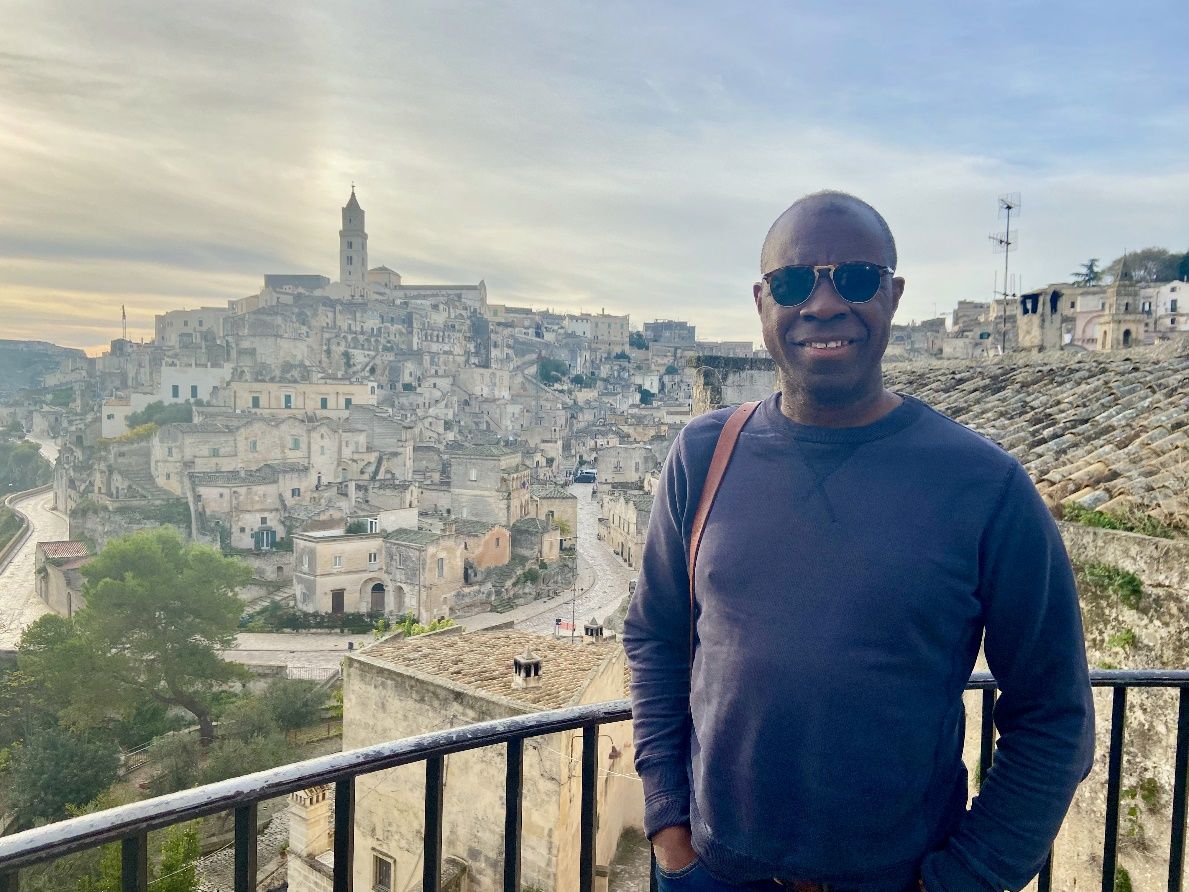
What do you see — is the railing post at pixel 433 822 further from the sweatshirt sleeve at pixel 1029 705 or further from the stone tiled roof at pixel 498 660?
the stone tiled roof at pixel 498 660

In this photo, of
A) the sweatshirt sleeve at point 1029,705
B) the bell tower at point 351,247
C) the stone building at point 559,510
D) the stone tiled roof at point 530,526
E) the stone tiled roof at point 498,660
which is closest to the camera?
the sweatshirt sleeve at point 1029,705

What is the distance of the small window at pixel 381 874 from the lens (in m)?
11.7

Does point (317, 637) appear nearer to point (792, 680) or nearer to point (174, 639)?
point (174, 639)

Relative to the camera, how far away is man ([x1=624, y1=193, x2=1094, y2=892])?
1728 mm

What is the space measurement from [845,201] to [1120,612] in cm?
390

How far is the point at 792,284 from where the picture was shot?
1.98 m

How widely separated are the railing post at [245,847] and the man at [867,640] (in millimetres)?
968

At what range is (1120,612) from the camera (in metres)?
4.64

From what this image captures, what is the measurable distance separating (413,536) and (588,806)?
3533 cm

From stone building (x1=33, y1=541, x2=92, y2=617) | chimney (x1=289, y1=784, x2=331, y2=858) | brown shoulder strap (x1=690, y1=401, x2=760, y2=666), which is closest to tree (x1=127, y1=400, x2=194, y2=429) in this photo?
stone building (x1=33, y1=541, x2=92, y2=617)

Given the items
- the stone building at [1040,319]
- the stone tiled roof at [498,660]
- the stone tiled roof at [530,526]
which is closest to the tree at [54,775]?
the stone tiled roof at [498,660]

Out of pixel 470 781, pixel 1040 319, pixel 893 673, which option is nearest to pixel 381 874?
pixel 470 781

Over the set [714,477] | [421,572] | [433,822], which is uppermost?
[714,477]

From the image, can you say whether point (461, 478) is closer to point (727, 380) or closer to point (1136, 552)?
point (727, 380)
